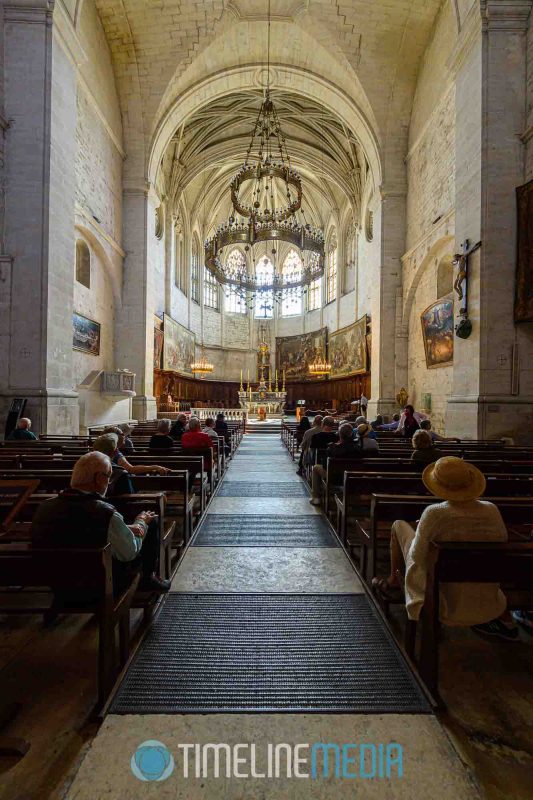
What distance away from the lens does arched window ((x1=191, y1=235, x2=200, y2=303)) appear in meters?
26.2

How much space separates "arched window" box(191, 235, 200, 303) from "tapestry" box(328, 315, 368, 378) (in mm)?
9597

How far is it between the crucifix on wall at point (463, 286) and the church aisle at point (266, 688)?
23.8 ft

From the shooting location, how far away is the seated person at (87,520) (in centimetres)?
219

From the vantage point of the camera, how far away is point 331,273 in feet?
84.4

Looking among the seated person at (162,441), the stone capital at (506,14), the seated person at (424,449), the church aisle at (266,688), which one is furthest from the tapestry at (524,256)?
the seated person at (162,441)

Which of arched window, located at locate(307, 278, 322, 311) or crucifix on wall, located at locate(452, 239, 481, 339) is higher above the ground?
arched window, located at locate(307, 278, 322, 311)

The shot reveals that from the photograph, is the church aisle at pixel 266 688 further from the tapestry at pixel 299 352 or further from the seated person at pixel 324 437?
the tapestry at pixel 299 352

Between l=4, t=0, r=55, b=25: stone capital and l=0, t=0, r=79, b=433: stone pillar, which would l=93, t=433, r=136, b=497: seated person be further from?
l=4, t=0, r=55, b=25: stone capital

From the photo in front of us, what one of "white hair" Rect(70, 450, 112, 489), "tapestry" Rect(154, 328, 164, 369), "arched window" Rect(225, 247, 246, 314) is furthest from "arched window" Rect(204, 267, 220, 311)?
"white hair" Rect(70, 450, 112, 489)

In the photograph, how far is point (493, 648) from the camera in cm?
250

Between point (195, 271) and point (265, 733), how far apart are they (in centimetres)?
2735

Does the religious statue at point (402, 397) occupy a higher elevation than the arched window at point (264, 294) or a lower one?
lower

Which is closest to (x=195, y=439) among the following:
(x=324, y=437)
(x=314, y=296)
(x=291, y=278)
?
(x=324, y=437)

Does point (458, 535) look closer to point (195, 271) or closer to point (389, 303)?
point (389, 303)
